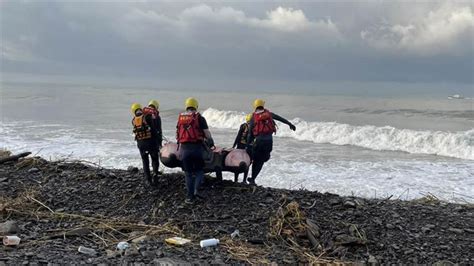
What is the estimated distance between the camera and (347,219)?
6453mm

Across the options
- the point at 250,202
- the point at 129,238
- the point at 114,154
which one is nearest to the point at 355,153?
the point at 114,154

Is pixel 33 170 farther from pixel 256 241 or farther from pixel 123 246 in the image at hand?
pixel 256 241

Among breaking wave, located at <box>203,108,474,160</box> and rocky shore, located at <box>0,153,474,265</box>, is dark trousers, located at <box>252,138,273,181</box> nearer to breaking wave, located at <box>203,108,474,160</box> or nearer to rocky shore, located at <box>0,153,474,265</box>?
rocky shore, located at <box>0,153,474,265</box>

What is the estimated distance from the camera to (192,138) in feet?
22.9

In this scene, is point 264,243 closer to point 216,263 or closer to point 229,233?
point 229,233

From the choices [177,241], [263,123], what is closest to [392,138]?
[263,123]

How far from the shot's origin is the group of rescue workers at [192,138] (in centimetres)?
700

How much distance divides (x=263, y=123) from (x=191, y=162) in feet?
6.52

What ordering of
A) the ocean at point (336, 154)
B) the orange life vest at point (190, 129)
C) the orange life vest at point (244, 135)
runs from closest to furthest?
the orange life vest at point (190, 129)
the orange life vest at point (244, 135)
the ocean at point (336, 154)

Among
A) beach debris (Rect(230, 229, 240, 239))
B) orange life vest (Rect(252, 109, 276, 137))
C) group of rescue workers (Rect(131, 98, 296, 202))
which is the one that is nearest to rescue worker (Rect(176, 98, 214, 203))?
group of rescue workers (Rect(131, 98, 296, 202))

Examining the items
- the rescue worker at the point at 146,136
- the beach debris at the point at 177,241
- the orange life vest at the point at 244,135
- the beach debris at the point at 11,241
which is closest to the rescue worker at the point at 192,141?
the rescue worker at the point at 146,136

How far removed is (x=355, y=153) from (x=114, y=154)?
984cm

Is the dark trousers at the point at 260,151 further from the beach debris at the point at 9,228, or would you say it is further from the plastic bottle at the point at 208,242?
the beach debris at the point at 9,228

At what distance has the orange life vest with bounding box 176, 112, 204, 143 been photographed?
696cm
